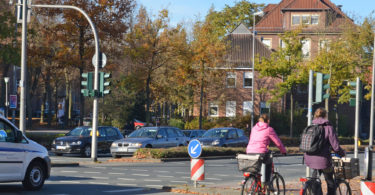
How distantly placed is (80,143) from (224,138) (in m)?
8.17

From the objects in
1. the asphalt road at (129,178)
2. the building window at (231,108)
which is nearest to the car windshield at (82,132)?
the asphalt road at (129,178)

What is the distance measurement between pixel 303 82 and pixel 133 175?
31172 millimetres

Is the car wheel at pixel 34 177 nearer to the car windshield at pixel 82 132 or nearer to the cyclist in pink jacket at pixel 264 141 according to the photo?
the cyclist in pink jacket at pixel 264 141

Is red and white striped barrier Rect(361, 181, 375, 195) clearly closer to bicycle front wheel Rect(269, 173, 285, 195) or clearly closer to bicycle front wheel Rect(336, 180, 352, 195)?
bicycle front wheel Rect(336, 180, 352, 195)

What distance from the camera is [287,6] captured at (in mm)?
69000

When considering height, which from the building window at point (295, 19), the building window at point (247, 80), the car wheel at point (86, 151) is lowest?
the car wheel at point (86, 151)

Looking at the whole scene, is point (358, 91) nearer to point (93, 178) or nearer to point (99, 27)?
point (93, 178)

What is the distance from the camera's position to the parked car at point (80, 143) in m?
28.9

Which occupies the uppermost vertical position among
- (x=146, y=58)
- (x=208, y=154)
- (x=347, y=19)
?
(x=347, y=19)

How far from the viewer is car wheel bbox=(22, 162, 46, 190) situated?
45.2 feet

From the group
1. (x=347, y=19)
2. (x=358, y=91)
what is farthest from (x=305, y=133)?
(x=347, y=19)

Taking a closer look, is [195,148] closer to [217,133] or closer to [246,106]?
[217,133]

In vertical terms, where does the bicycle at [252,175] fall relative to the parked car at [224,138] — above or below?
above

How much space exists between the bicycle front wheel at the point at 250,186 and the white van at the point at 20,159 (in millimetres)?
5185
